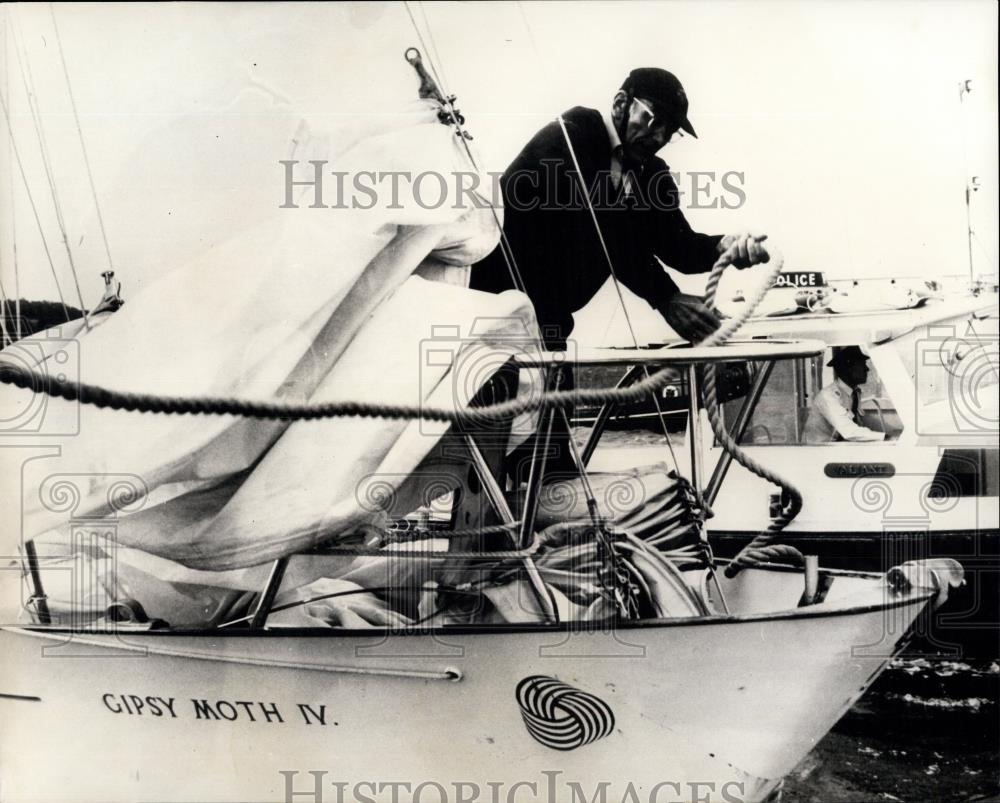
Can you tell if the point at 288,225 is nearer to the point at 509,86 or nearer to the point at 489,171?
the point at 489,171

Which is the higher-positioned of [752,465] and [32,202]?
[32,202]

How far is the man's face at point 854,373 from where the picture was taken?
2.55 m

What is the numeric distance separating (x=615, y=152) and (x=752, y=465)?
40.6 inches

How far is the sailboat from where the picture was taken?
2520 millimetres

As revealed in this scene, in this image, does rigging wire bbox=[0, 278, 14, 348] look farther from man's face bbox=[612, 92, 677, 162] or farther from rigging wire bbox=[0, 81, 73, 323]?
man's face bbox=[612, 92, 677, 162]

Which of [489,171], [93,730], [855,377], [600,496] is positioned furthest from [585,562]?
[93,730]

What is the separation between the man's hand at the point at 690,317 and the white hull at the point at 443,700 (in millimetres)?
744

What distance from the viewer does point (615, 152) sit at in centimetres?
254

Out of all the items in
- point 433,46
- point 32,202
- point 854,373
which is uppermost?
point 433,46

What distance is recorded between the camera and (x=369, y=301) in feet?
8.35

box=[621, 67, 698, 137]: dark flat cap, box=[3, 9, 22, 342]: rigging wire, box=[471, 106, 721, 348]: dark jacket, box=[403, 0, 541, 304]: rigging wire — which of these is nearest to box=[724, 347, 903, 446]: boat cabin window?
box=[471, 106, 721, 348]: dark jacket

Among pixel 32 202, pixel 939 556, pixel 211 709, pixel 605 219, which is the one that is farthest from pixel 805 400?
pixel 32 202

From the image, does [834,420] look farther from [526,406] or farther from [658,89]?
[658,89]

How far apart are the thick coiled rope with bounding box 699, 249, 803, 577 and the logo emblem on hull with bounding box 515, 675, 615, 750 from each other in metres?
0.58
